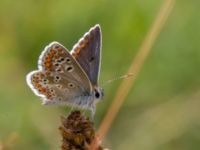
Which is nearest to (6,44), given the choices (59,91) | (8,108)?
(8,108)

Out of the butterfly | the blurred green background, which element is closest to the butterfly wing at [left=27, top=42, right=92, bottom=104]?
the butterfly

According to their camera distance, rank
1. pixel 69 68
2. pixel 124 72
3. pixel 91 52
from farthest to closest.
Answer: pixel 124 72 < pixel 69 68 < pixel 91 52

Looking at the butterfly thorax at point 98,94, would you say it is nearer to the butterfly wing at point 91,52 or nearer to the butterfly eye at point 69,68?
the butterfly wing at point 91,52

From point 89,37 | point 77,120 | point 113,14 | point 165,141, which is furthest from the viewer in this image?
point 113,14

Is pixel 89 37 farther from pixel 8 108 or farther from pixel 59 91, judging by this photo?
pixel 8 108

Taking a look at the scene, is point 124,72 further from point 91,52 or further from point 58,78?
point 91,52

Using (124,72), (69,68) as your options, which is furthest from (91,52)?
(124,72)
